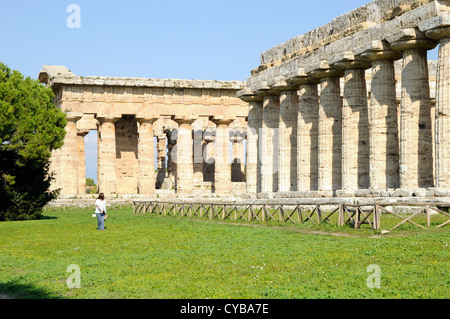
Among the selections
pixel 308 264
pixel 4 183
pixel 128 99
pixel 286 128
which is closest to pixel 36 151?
pixel 4 183

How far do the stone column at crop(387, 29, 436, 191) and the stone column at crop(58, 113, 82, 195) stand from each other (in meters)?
33.7

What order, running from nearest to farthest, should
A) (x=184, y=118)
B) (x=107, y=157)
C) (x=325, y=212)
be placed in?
(x=325, y=212)
(x=107, y=157)
(x=184, y=118)

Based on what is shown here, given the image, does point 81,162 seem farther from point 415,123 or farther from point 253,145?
point 415,123

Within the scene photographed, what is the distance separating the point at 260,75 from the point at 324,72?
872cm

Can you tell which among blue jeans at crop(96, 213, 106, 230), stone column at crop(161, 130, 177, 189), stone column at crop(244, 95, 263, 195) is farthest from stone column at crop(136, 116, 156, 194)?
blue jeans at crop(96, 213, 106, 230)

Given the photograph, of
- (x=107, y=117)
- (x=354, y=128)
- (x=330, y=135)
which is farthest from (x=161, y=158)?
(x=354, y=128)

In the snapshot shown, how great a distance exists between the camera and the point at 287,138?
43.4 meters

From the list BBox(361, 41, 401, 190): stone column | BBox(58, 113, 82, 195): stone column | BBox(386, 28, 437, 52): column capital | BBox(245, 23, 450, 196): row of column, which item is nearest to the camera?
BBox(386, 28, 437, 52): column capital

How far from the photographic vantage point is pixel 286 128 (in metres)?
43.4

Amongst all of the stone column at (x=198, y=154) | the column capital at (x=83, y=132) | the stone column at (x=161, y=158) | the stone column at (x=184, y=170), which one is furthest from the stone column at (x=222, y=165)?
the stone column at (x=161, y=158)

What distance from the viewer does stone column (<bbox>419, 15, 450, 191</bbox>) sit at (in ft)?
94.8

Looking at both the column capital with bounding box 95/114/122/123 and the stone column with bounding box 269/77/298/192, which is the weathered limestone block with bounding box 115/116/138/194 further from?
the stone column with bounding box 269/77/298/192

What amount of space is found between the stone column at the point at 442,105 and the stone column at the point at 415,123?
151cm

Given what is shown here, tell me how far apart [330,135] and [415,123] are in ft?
25.5
